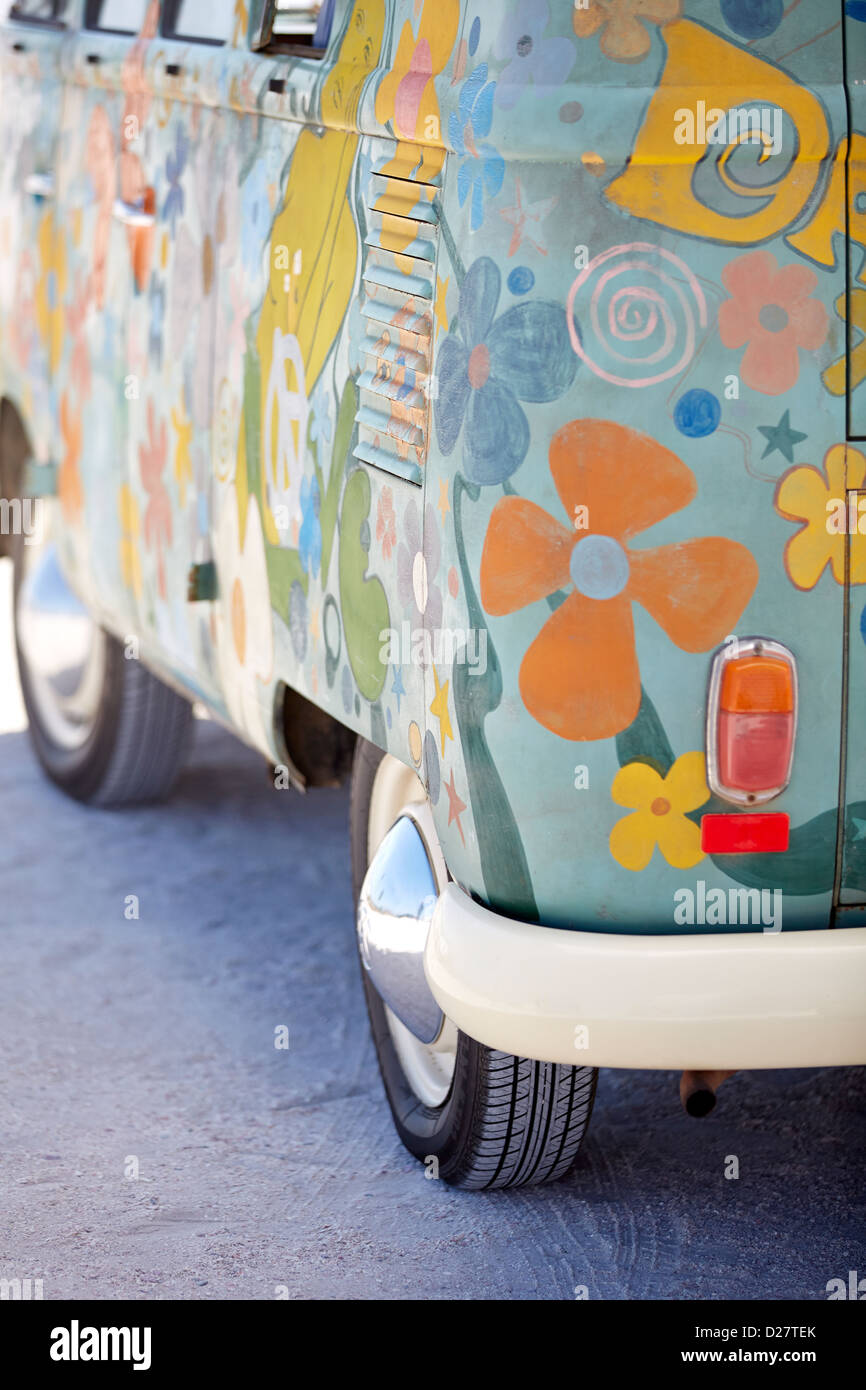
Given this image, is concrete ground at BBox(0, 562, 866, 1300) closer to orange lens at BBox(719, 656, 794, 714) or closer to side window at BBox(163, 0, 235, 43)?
orange lens at BBox(719, 656, 794, 714)

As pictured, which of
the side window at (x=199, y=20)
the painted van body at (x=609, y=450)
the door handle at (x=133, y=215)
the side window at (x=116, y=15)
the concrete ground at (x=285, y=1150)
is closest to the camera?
the painted van body at (x=609, y=450)

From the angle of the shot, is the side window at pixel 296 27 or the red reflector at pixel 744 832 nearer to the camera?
the red reflector at pixel 744 832

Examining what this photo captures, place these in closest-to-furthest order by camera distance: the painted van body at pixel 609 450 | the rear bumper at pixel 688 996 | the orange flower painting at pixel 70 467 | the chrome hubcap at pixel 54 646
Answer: the painted van body at pixel 609 450 → the rear bumper at pixel 688 996 → the orange flower painting at pixel 70 467 → the chrome hubcap at pixel 54 646

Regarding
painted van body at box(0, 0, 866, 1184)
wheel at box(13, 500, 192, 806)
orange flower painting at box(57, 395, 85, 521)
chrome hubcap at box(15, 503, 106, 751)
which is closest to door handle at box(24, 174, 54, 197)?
orange flower painting at box(57, 395, 85, 521)

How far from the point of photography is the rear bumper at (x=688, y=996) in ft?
7.62

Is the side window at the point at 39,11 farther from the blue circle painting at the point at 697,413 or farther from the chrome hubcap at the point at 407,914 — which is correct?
the blue circle painting at the point at 697,413

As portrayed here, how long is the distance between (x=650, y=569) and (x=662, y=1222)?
3.93 feet

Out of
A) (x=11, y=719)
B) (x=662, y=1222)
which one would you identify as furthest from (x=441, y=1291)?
(x=11, y=719)

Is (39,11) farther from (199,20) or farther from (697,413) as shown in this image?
(697,413)

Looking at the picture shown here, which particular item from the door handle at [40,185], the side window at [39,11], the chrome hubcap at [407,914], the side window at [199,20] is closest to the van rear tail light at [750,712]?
the chrome hubcap at [407,914]

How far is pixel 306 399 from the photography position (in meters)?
2.90

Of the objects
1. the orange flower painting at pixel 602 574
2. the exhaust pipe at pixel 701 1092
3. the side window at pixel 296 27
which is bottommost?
the exhaust pipe at pixel 701 1092

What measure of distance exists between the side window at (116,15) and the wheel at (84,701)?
121 cm
